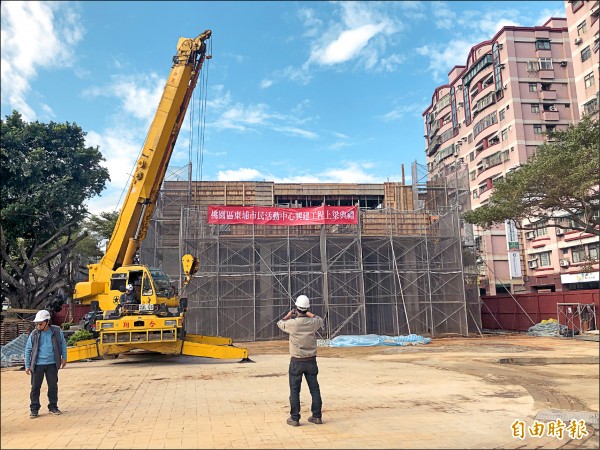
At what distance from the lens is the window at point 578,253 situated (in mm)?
35606

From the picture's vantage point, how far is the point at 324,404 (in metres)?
7.34

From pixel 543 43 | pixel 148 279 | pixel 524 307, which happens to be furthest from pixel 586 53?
pixel 148 279

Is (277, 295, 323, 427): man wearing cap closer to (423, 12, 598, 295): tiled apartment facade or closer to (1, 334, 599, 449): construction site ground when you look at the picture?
(1, 334, 599, 449): construction site ground

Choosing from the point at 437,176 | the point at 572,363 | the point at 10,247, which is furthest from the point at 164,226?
the point at 572,363

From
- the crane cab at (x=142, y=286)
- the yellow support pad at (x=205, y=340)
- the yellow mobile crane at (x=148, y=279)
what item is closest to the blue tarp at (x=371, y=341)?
the yellow support pad at (x=205, y=340)

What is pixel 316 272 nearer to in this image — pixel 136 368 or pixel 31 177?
pixel 136 368

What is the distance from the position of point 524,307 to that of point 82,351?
70.8 ft

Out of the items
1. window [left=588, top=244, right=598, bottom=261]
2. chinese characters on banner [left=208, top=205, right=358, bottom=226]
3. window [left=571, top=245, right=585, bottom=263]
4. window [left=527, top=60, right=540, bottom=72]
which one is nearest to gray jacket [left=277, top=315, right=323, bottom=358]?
chinese characters on banner [left=208, top=205, right=358, bottom=226]

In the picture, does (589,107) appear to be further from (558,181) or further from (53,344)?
(53,344)

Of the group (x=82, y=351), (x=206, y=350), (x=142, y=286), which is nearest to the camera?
(x=82, y=351)

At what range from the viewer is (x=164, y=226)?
21.3 meters

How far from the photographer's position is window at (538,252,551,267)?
131 feet

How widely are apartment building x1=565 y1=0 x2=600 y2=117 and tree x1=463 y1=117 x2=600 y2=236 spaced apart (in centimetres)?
1884

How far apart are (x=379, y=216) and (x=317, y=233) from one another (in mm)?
3422
